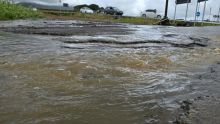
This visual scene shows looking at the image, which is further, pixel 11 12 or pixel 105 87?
pixel 11 12

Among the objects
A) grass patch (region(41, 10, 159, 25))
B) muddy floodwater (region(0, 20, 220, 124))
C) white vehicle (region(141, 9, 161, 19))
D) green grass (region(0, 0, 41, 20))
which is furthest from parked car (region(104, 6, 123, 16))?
muddy floodwater (region(0, 20, 220, 124))

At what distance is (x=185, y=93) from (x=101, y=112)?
1467mm

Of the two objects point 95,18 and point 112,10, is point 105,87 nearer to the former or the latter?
point 95,18

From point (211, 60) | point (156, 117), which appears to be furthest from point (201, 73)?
point (156, 117)

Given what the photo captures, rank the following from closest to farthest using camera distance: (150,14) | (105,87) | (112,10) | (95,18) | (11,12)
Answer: (105,87) < (11,12) < (95,18) < (112,10) < (150,14)

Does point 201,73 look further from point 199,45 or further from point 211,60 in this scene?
point 199,45

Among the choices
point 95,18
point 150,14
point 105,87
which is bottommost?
point 150,14

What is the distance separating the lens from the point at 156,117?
395 centimetres

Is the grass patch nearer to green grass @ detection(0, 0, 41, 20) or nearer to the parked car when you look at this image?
green grass @ detection(0, 0, 41, 20)

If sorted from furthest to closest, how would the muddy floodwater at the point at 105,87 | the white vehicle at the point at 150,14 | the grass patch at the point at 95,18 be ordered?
the white vehicle at the point at 150,14 → the grass patch at the point at 95,18 → the muddy floodwater at the point at 105,87

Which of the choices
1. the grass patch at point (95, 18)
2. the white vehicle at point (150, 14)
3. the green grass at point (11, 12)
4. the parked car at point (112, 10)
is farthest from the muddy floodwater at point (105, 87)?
the white vehicle at point (150, 14)

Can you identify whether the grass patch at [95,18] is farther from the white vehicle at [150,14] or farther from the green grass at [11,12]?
the white vehicle at [150,14]

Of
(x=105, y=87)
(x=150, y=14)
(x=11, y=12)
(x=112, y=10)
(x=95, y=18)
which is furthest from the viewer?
(x=150, y=14)

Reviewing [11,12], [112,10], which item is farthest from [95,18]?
[112,10]
